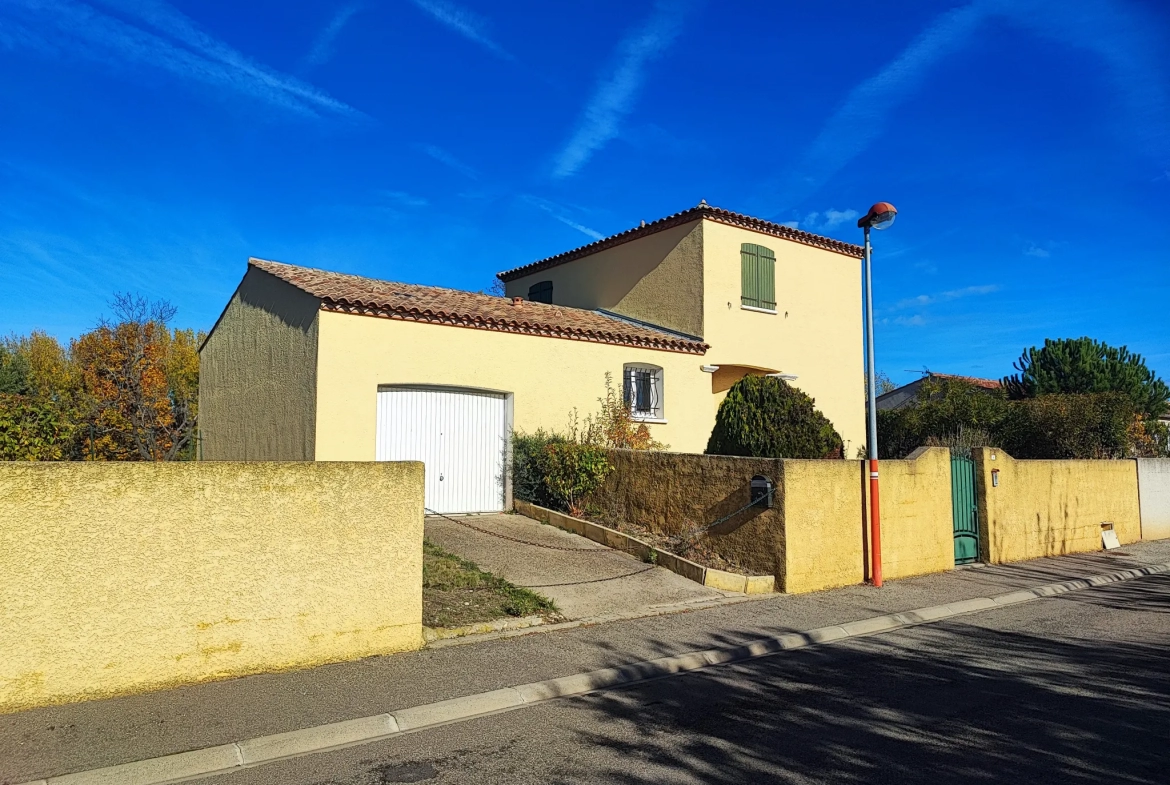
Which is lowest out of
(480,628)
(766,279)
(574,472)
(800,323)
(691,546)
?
(480,628)

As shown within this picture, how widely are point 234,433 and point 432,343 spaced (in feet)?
17.2

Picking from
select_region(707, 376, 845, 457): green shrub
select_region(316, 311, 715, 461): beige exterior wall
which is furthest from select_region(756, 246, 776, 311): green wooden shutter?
select_region(707, 376, 845, 457): green shrub

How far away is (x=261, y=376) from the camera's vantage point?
14.2 metres

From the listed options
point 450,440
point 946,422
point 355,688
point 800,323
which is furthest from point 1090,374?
point 355,688

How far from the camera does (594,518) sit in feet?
40.9

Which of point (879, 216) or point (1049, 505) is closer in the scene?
point (879, 216)

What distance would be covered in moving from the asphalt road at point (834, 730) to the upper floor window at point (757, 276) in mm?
11598

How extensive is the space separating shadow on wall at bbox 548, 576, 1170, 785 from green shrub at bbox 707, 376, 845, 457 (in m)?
4.69

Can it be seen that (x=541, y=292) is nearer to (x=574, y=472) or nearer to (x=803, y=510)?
(x=574, y=472)

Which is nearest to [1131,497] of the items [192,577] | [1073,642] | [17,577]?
[1073,642]

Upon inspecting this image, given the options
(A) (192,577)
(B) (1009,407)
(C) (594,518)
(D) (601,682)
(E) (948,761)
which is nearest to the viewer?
(E) (948,761)

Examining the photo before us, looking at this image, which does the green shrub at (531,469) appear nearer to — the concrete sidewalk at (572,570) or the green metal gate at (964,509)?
the concrete sidewalk at (572,570)

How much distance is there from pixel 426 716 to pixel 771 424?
8.00 meters

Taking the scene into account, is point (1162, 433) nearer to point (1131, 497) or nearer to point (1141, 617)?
point (1131, 497)
